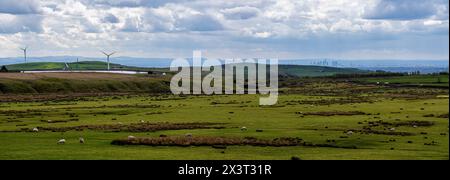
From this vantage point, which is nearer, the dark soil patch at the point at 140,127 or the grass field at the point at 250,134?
the grass field at the point at 250,134

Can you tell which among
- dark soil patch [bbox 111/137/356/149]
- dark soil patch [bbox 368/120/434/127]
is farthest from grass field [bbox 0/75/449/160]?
dark soil patch [bbox 111/137/356/149]

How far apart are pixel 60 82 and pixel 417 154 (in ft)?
527

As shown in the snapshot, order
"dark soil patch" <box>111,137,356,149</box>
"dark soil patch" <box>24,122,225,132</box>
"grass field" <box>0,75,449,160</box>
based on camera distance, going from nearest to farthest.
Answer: "grass field" <box>0,75,449,160</box> < "dark soil patch" <box>111,137,356,149</box> < "dark soil patch" <box>24,122,225,132</box>

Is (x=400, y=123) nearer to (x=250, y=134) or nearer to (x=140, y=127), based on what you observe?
(x=250, y=134)

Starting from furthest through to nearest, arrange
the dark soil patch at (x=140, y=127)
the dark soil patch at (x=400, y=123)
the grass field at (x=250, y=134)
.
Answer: the dark soil patch at (x=400, y=123)
the dark soil patch at (x=140, y=127)
the grass field at (x=250, y=134)

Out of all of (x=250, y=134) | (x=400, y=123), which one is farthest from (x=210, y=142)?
(x=400, y=123)

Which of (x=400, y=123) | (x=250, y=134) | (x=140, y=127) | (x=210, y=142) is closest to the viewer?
(x=210, y=142)

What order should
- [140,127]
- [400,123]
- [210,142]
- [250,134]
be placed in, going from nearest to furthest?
[210,142] < [250,134] < [140,127] < [400,123]

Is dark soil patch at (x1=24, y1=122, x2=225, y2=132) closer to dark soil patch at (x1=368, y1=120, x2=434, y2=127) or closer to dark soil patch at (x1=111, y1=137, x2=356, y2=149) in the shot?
dark soil patch at (x1=111, y1=137, x2=356, y2=149)

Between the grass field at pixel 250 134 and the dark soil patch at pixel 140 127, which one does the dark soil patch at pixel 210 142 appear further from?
the dark soil patch at pixel 140 127

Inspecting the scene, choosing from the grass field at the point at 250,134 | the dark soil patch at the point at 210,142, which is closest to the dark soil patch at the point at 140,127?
the grass field at the point at 250,134

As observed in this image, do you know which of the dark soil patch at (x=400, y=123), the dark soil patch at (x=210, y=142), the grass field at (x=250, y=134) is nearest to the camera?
the grass field at (x=250, y=134)
